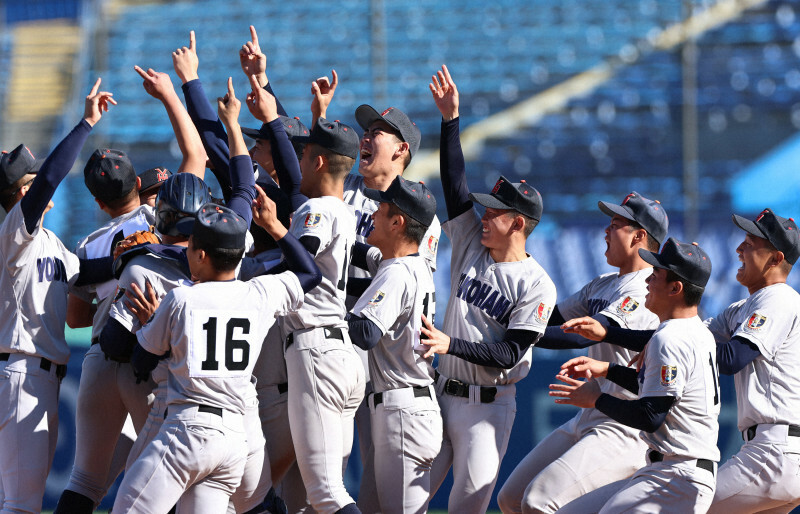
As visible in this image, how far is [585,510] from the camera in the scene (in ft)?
14.3

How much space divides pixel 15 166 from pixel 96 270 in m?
0.57

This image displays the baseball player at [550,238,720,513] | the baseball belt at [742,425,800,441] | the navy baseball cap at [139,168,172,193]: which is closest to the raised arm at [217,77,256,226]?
the navy baseball cap at [139,168,172,193]

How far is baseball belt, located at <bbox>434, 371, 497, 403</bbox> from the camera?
4609 millimetres

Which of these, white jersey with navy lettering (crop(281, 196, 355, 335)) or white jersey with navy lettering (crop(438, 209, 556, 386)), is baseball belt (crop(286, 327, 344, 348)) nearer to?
white jersey with navy lettering (crop(281, 196, 355, 335))

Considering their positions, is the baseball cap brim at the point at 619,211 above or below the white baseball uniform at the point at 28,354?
above

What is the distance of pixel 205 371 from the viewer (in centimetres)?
370

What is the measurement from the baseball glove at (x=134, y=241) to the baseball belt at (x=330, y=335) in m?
0.66

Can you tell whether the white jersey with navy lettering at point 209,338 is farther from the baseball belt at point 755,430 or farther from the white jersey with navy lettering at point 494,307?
the baseball belt at point 755,430

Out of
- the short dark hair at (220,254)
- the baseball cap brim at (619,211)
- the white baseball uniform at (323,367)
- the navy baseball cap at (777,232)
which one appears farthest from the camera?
the baseball cap brim at (619,211)

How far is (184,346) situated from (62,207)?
19.7 feet

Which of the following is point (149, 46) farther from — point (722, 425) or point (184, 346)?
point (184, 346)

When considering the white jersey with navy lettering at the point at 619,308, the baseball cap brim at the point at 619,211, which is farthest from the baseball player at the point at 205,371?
the baseball cap brim at the point at 619,211

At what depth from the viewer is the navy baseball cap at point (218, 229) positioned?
12.2ft

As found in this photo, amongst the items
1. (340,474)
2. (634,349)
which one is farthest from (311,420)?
(634,349)
